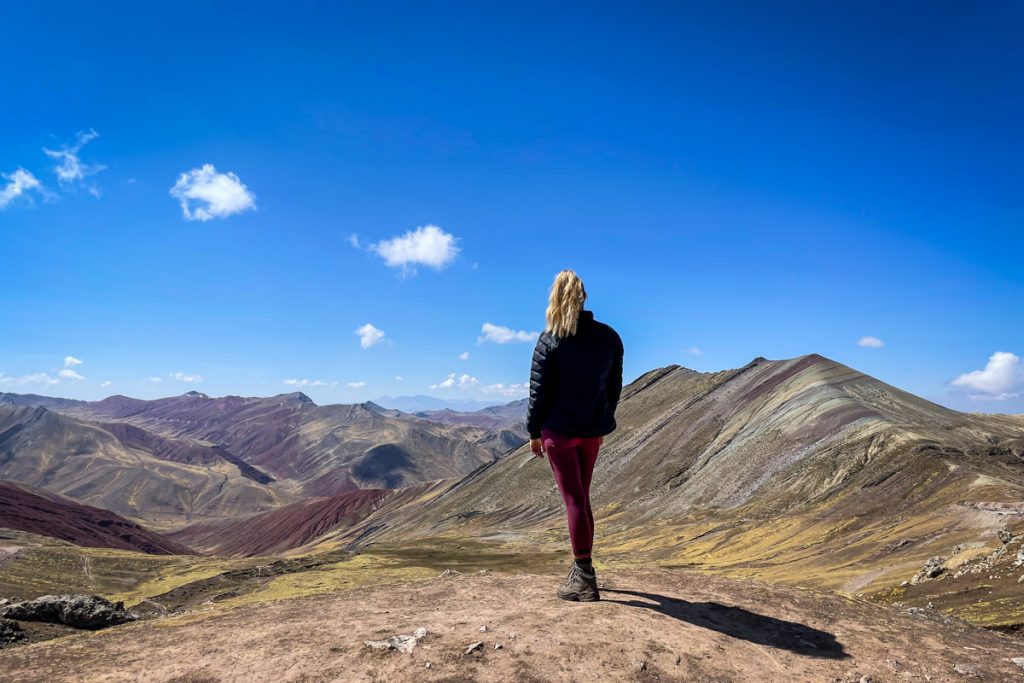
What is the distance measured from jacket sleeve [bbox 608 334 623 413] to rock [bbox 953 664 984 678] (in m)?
4.53

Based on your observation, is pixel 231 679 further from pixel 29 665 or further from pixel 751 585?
pixel 751 585

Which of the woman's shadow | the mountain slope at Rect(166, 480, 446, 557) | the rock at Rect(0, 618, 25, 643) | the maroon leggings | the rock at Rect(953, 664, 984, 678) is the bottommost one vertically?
the mountain slope at Rect(166, 480, 446, 557)

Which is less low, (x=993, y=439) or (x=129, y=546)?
(x=993, y=439)

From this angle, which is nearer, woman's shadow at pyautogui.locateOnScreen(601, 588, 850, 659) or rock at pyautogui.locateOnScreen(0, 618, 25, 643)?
woman's shadow at pyautogui.locateOnScreen(601, 588, 850, 659)

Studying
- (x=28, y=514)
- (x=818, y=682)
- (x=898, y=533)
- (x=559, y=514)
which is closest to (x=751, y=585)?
(x=818, y=682)

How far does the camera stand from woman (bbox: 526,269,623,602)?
688cm

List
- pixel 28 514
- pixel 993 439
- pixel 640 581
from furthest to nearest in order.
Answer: pixel 28 514, pixel 993 439, pixel 640 581

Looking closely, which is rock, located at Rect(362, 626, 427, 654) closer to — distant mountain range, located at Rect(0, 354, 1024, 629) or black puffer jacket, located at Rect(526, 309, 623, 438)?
black puffer jacket, located at Rect(526, 309, 623, 438)

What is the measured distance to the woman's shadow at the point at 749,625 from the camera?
255 inches

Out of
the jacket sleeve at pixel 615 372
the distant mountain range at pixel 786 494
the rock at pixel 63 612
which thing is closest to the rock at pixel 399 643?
the jacket sleeve at pixel 615 372

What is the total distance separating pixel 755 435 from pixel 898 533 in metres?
25.6

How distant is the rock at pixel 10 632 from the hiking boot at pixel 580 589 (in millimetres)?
8844

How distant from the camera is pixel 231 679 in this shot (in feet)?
16.0

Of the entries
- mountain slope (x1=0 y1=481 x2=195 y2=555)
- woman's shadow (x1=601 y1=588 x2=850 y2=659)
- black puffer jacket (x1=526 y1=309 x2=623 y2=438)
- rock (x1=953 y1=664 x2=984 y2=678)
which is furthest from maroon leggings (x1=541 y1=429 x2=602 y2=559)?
mountain slope (x1=0 y1=481 x2=195 y2=555)
